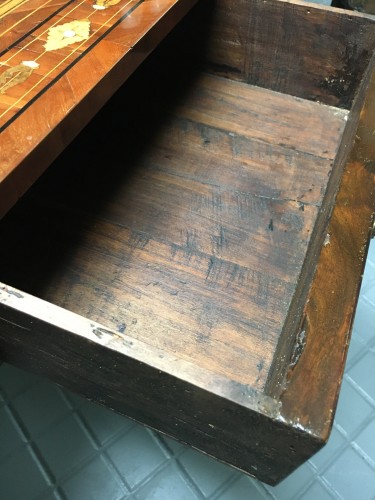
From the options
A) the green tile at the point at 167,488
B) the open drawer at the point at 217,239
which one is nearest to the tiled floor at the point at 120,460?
the green tile at the point at 167,488

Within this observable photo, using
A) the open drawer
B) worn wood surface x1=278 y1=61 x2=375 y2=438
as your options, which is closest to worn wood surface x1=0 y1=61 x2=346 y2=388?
the open drawer

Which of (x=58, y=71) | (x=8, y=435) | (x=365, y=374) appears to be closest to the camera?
(x=58, y=71)

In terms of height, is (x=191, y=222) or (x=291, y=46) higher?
(x=291, y=46)

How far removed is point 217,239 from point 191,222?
6cm

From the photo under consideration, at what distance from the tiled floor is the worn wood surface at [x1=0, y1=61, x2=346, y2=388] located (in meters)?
0.34

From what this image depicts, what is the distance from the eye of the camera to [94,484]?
0.95 meters

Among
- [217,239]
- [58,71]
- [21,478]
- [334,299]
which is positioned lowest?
[21,478]

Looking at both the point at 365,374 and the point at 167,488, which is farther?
the point at 365,374

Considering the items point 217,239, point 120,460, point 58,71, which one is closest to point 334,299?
point 217,239

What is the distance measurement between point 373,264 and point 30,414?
36.0 inches

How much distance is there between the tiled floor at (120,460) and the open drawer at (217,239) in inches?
12.8

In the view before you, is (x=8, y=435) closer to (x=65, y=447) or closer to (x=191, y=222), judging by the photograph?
(x=65, y=447)

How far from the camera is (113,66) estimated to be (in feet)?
2.47

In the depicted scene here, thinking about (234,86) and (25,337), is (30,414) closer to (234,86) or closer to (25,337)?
(25,337)
